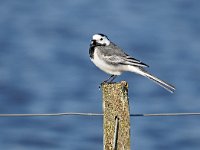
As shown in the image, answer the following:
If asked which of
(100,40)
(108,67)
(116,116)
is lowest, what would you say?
(116,116)

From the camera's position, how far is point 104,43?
11.3 meters

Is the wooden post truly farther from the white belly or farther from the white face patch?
the white face patch

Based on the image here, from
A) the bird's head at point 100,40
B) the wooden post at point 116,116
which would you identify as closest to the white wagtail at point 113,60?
the bird's head at point 100,40

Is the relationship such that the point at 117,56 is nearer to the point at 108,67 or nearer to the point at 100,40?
the point at 108,67

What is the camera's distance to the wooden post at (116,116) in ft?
27.7

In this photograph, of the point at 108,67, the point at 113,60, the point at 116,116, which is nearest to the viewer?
the point at 116,116

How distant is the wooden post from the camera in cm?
845

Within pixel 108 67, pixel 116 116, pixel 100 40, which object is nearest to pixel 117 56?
A: pixel 108 67

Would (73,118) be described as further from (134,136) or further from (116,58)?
(116,58)

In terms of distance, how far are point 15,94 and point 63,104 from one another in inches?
86.2

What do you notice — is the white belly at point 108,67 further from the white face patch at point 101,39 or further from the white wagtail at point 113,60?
the white face patch at point 101,39

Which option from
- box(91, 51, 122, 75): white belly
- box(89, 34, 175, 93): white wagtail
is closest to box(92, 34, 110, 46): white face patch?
box(89, 34, 175, 93): white wagtail

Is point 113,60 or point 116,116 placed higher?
point 113,60

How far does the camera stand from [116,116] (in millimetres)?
8477
